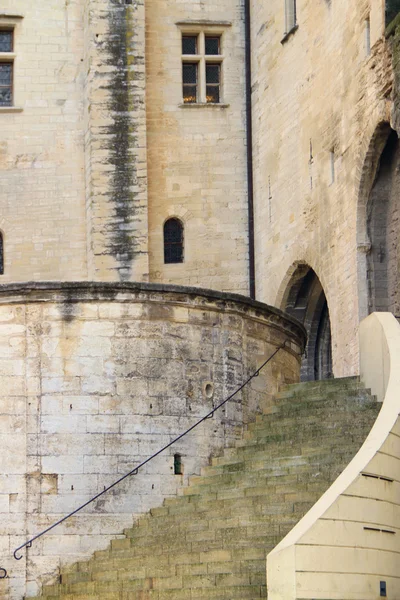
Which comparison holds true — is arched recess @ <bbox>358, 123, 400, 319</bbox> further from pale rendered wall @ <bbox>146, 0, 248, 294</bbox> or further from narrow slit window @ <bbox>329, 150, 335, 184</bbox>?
pale rendered wall @ <bbox>146, 0, 248, 294</bbox>

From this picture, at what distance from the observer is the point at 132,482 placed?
2023 cm

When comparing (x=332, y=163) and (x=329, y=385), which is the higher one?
(x=332, y=163)

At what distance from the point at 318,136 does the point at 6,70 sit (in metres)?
7.13

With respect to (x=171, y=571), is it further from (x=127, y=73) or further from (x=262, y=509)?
(x=127, y=73)

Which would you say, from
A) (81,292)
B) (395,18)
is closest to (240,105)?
(395,18)

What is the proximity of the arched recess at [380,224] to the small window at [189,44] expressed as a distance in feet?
24.5

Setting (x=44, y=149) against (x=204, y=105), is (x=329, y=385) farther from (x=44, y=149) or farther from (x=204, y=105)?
(x=44, y=149)

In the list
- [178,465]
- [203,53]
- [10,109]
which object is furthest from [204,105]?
[178,465]

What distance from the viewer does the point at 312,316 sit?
100 ft

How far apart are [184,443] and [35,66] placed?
14389 millimetres

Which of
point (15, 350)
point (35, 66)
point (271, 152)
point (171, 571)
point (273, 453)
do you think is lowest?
point (171, 571)

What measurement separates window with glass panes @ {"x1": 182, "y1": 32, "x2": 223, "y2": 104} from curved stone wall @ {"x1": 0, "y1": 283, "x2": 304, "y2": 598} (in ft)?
41.3

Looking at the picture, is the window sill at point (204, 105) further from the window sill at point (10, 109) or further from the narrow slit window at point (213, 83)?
the window sill at point (10, 109)

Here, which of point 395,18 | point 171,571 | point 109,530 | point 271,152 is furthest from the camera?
point 271,152
